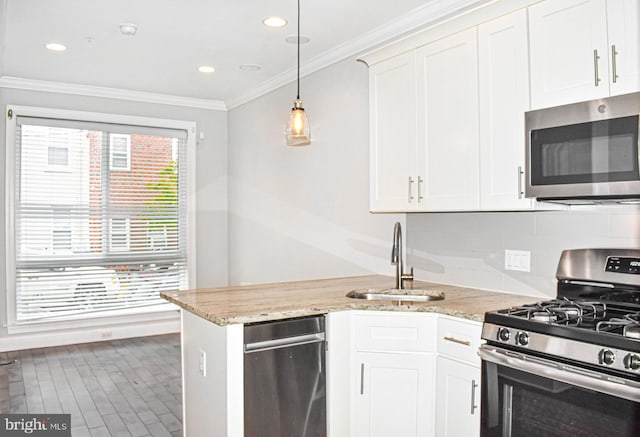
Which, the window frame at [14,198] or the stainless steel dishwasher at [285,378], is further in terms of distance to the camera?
the window frame at [14,198]

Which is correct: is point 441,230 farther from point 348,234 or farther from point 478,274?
point 348,234

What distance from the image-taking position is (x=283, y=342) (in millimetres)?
2443

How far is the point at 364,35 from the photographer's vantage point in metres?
3.94

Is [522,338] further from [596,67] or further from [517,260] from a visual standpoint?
[596,67]

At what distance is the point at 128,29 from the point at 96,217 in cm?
252

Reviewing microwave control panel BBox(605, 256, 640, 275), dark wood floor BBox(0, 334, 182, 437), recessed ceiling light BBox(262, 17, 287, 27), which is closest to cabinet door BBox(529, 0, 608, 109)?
microwave control panel BBox(605, 256, 640, 275)

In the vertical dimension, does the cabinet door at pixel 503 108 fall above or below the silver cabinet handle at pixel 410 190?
above

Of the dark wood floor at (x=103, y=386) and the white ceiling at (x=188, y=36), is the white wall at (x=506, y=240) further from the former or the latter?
the dark wood floor at (x=103, y=386)

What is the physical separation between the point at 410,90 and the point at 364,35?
1.08 m

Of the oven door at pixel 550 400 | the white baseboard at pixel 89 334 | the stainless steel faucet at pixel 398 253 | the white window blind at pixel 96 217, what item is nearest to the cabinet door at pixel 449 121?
the stainless steel faucet at pixel 398 253

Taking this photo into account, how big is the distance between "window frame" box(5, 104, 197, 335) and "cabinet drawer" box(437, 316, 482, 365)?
13.8 feet

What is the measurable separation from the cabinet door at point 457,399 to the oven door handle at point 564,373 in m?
0.21

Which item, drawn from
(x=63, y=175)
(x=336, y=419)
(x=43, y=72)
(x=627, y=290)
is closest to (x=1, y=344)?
(x=63, y=175)

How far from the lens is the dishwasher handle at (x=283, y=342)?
2.35 metres
